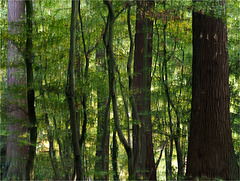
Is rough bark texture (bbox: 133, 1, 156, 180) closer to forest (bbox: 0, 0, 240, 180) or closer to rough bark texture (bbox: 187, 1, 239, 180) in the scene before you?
forest (bbox: 0, 0, 240, 180)

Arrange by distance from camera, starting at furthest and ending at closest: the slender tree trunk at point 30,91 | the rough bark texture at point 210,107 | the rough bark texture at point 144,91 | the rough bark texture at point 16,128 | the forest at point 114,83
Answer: the rough bark texture at point 144,91
the rough bark texture at point 16,128
the rough bark texture at point 210,107
the slender tree trunk at point 30,91
the forest at point 114,83

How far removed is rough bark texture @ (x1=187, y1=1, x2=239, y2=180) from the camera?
5.66 metres

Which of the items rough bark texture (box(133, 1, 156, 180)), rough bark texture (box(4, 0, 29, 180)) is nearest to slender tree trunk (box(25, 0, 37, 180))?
rough bark texture (box(4, 0, 29, 180))

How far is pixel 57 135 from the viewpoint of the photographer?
7.10 meters

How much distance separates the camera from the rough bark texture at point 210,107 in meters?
5.66

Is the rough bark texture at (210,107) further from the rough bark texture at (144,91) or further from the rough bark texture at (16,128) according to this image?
the rough bark texture at (16,128)

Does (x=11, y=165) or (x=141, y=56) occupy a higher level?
(x=141, y=56)

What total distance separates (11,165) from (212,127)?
4.31m

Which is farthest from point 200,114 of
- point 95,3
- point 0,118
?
point 0,118

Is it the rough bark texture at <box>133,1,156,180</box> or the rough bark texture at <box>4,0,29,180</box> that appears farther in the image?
the rough bark texture at <box>133,1,156,180</box>

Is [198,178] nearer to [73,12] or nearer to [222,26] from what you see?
[222,26]

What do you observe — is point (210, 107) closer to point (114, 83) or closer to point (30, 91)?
point (114, 83)

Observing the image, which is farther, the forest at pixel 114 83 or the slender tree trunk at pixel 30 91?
the slender tree trunk at pixel 30 91

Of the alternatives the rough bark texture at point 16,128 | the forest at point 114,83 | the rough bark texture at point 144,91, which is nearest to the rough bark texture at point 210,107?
the forest at point 114,83
